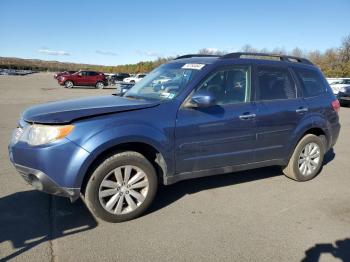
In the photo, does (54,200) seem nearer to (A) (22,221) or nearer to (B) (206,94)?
(A) (22,221)

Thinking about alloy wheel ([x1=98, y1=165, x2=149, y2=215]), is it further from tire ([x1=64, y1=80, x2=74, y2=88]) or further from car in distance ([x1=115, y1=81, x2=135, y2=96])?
tire ([x1=64, y1=80, x2=74, y2=88])

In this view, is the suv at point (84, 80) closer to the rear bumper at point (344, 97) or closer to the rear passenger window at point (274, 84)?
the rear bumper at point (344, 97)

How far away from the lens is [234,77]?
15.9 feet

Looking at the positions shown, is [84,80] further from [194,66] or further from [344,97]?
[194,66]

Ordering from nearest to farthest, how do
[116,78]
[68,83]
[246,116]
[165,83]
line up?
[246,116]
[165,83]
[68,83]
[116,78]

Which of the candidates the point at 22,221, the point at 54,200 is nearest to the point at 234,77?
the point at 54,200

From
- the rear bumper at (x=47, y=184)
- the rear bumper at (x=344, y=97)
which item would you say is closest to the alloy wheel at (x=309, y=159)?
the rear bumper at (x=47, y=184)

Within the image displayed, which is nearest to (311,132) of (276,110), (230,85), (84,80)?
(276,110)

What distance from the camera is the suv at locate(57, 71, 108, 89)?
34.9 meters

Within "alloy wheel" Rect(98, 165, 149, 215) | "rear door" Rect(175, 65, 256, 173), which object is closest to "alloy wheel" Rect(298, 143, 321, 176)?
"rear door" Rect(175, 65, 256, 173)

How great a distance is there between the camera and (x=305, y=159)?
5.74m

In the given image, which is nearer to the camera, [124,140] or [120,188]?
[124,140]

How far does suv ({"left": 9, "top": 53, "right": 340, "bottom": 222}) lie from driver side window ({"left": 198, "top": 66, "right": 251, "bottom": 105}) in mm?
13

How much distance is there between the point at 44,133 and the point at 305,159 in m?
3.98
